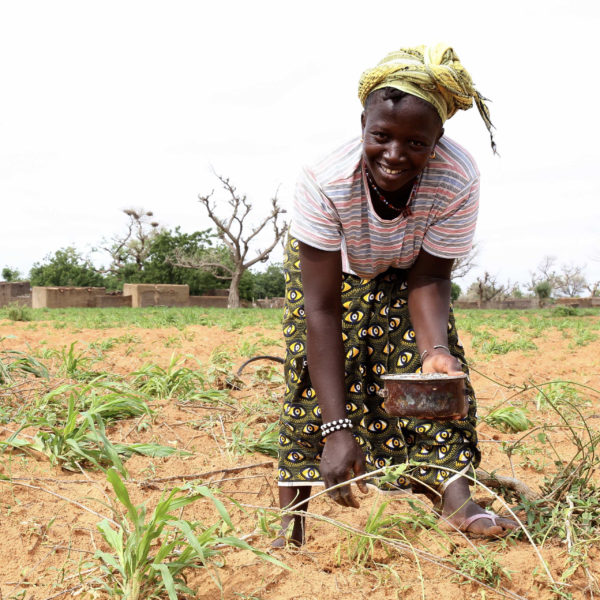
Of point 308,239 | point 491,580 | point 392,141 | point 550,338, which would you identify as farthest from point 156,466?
point 550,338

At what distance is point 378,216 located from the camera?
1843mm

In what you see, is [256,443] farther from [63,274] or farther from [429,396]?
[63,274]

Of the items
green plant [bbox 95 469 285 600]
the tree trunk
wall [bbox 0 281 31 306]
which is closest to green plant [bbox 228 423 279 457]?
green plant [bbox 95 469 285 600]

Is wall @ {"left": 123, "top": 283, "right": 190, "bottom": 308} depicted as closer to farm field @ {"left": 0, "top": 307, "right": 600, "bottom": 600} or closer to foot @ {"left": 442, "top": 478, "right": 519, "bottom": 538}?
farm field @ {"left": 0, "top": 307, "right": 600, "bottom": 600}

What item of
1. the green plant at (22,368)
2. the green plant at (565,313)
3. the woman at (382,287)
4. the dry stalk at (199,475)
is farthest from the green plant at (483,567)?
the green plant at (565,313)

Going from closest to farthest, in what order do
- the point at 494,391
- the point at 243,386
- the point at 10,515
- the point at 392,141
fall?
the point at 392,141
the point at 10,515
the point at 243,386
the point at 494,391

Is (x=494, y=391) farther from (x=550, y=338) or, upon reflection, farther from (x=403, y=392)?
(x=550, y=338)

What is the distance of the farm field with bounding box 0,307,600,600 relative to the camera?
1.54 meters

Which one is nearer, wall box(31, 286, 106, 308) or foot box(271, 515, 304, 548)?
foot box(271, 515, 304, 548)

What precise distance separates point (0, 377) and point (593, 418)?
3410mm

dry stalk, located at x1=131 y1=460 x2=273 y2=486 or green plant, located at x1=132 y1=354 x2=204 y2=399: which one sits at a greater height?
green plant, located at x1=132 y1=354 x2=204 y2=399

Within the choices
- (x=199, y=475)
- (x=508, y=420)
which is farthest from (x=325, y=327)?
(x=508, y=420)

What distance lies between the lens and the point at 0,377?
11.6 feet

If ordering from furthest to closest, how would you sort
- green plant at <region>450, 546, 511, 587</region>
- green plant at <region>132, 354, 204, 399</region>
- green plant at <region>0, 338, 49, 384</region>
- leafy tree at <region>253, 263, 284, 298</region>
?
1. leafy tree at <region>253, 263, 284, 298</region>
2. green plant at <region>132, 354, 204, 399</region>
3. green plant at <region>0, 338, 49, 384</region>
4. green plant at <region>450, 546, 511, 587</region>
